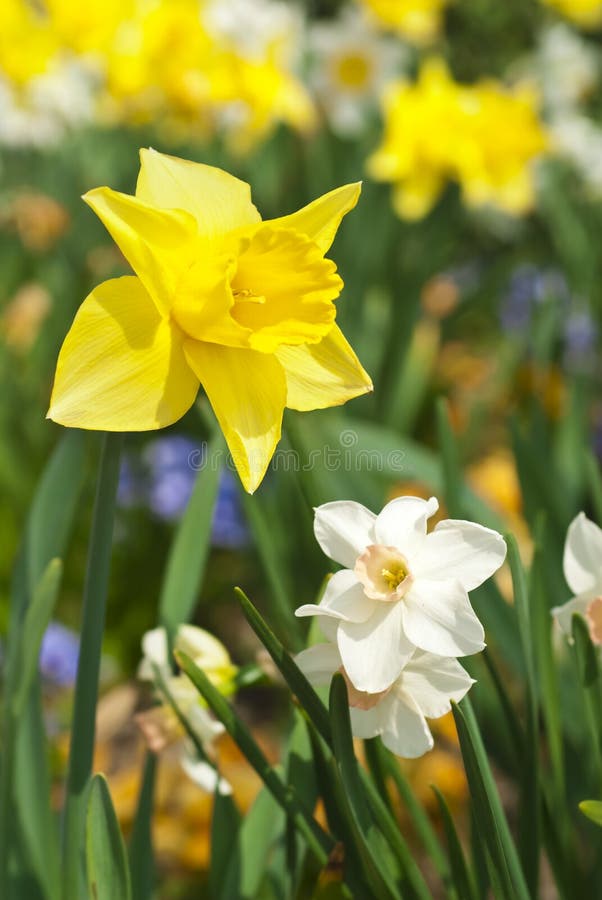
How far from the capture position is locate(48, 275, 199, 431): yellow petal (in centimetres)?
62

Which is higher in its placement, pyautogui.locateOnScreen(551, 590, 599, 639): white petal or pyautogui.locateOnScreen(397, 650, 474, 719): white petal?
pyautogui.locateOnScreen(397, 650, 474, 719): white petal

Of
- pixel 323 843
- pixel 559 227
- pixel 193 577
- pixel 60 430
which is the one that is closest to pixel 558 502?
pixel 193 577

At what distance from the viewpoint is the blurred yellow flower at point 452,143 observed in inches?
101

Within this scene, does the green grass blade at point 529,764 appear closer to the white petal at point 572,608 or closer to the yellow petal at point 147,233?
the white petal at point 572,608

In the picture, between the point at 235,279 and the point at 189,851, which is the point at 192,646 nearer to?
the point at 235,279

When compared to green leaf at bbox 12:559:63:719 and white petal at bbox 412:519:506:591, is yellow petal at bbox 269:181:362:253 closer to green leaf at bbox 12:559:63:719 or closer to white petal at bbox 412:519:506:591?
white petal at bbox 412:519:506:591

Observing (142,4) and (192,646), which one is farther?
(142,4)

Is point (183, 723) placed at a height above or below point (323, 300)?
Answer: below

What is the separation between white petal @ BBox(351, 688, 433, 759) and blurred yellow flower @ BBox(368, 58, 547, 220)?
6.90 feet

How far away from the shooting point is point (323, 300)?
663 millimetres

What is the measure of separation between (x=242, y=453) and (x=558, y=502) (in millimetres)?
763

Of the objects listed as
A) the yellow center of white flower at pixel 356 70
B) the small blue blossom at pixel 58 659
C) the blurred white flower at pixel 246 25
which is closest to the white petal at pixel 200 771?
the small blue blossom at pixel 58 659

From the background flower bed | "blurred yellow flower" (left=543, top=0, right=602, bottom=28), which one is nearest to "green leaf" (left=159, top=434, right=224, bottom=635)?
the background flower bed

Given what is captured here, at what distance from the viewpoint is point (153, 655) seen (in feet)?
2.73
